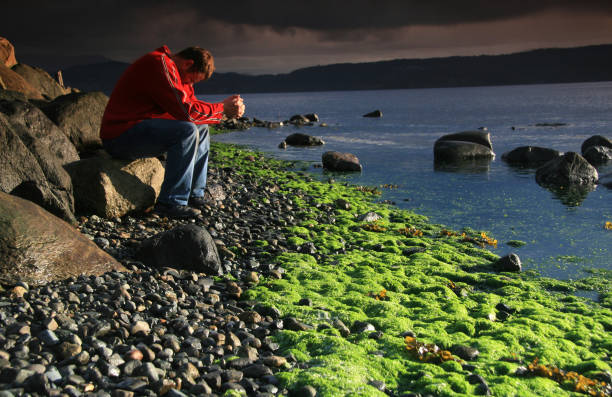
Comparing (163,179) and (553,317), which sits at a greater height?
(163,179)

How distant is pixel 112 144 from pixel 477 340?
271 inches

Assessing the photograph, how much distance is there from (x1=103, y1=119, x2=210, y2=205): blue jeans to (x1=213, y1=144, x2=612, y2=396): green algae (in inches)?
79.2

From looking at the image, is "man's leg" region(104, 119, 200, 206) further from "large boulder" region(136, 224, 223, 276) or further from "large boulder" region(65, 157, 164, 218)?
"large boulder" region(136, 224, 223, 276)

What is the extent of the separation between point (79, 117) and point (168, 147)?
3.53m

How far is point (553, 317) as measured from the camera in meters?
6.22

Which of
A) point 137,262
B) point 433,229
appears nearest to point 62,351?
point 137,262

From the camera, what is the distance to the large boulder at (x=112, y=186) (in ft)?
26.4

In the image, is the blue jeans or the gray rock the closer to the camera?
the blue jeans

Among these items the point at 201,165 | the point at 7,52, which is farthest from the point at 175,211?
the point at 7,52

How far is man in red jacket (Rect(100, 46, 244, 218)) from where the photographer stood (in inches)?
320

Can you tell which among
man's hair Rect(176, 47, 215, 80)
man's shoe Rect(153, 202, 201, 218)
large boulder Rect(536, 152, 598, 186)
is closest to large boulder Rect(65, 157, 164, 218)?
man's shoe Rect(153, 202, 201, 218)

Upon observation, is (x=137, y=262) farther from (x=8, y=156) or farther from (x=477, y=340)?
(x=477, y=340)

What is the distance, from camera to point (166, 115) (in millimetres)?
8844

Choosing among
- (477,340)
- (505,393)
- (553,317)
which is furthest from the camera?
(553,317)
